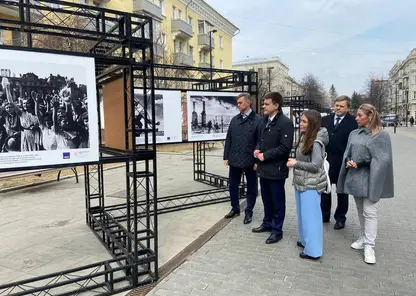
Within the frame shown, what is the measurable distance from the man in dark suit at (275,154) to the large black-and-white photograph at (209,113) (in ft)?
8.03

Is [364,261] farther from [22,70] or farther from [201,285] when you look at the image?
[22,70]

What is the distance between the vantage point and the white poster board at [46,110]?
2.55 metres

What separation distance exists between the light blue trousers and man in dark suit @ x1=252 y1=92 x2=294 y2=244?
440mm

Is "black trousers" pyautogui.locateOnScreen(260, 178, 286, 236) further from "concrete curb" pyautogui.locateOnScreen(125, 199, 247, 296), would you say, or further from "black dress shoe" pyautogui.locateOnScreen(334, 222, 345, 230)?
"black dress shoe" pyautogui.locateOnScreen(334, 222, 345, 230)

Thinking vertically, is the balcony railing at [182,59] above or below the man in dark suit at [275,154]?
above

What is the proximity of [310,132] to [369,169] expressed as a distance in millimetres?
767

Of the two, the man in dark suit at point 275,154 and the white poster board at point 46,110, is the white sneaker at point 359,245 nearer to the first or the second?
the man in dark suit at point 275,154

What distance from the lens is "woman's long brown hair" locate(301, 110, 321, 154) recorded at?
3508 millimetres

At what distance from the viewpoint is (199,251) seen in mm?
3857

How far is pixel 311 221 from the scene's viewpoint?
351 centimetres

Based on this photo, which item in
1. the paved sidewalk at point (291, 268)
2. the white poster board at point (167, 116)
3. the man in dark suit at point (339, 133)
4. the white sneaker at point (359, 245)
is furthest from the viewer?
the white poster board at point (167, 116)

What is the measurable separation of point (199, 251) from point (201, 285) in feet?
2.70

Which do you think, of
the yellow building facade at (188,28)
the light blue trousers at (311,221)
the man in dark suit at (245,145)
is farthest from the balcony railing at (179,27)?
the light blue trousers at (311,221)

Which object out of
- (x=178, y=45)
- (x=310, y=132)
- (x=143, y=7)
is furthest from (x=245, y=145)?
(x=178, y=45)
